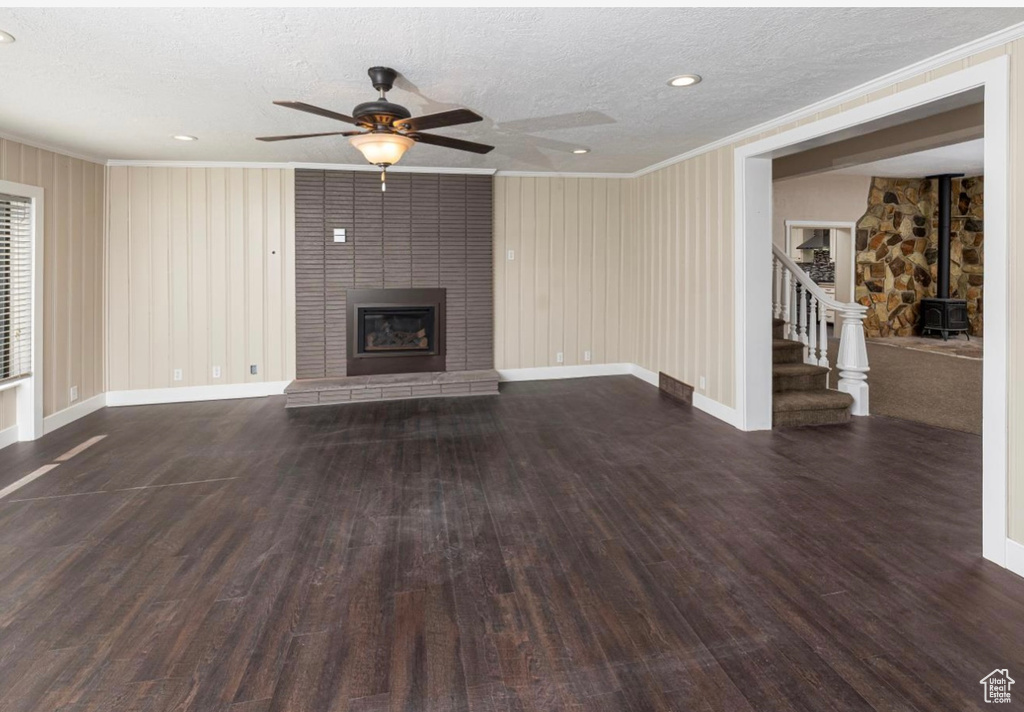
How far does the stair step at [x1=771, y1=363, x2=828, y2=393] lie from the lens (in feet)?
17.9

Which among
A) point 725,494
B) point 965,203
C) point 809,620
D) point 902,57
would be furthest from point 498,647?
point 965,203

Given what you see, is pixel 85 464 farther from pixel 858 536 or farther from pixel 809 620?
pixel 858 536

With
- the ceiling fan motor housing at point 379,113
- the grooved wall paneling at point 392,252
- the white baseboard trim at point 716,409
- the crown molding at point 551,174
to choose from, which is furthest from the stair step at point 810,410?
the ceiling fan motor housing at point 379,113

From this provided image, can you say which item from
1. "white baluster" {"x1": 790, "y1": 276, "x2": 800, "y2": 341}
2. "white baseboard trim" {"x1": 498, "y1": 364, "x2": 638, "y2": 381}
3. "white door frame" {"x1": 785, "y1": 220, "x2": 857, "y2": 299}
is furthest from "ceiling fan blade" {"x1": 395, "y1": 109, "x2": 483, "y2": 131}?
"white door frame" {"x1": 785, "y1": 220, "x2": 857, "y2": 299}

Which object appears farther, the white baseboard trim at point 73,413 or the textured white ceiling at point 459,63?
the white baseboard trim at point 73,413

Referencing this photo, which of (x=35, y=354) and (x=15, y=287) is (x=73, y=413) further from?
(x=15, y=287)

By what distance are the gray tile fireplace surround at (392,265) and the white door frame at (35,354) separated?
2.06m

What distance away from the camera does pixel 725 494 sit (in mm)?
3463

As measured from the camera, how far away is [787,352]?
581 cm

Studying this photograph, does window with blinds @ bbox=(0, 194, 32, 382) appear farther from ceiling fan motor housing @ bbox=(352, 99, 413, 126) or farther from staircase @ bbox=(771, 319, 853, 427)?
staircase @ bbox=(771, 319, 853, 427)

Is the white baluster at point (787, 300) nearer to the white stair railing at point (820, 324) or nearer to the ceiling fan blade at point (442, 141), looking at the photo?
the white stair railing at point (820, 324)

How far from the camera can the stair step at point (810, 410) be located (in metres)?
4.99

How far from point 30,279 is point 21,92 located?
1.76 m

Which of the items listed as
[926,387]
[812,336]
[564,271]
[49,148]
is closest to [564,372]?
[564,271]
